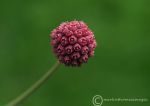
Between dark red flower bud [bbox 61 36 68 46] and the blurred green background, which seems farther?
the blurred green background

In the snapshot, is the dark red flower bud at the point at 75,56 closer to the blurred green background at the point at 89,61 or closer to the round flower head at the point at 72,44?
the round flower head at the point at 72,44

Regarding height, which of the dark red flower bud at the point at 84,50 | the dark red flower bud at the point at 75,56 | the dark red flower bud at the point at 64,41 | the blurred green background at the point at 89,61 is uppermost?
the blurred green background at the point at 89,61

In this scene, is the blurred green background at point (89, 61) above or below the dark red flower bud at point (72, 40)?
above

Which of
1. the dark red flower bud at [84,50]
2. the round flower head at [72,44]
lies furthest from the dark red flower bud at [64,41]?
the dark red flower bud at [84,50]

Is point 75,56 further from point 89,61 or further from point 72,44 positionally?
point 89,61

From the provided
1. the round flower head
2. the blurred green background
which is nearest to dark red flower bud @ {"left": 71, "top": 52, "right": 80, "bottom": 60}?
the round flower head

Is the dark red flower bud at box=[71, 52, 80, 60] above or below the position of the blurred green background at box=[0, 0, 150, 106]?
below

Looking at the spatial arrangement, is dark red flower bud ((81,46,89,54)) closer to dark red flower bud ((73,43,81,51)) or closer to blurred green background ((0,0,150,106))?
dark red flower bud ((73,43,81,51))

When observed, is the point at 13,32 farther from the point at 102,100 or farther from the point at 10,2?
the point at 102,100
